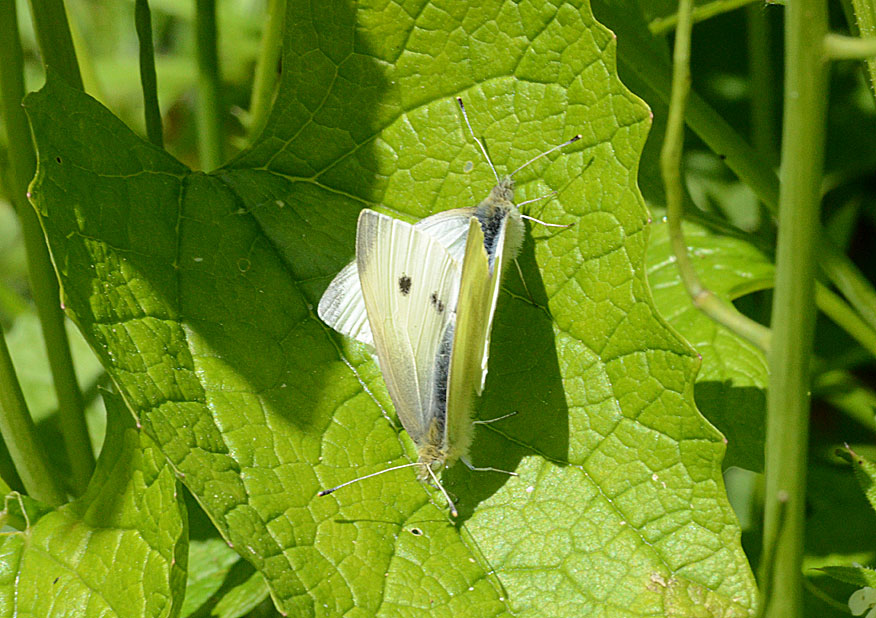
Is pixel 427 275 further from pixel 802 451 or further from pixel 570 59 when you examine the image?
pixel 802 451

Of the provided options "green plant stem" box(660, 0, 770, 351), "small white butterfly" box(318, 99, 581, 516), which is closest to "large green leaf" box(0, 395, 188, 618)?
"small white butterfly" box(318, 99, 581, 516)

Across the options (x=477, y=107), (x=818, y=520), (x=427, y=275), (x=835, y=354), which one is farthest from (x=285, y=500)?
(x=835, y=354)

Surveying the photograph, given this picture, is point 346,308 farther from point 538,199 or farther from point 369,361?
point 538,199

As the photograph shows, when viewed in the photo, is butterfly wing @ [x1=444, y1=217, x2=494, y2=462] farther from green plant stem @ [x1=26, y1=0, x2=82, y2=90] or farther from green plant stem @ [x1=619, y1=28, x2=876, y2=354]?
green plant stem @ [x1=26, y1=0, x2=82, y2=90]

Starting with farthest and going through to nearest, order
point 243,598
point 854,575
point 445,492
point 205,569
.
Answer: point 205,569, point 243,598, point 445,492, point 854,575

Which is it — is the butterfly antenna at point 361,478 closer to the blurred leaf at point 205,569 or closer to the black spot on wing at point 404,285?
the black spot on wing at point 404,285

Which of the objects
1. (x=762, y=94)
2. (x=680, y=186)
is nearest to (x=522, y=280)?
(x=680, y=186)
